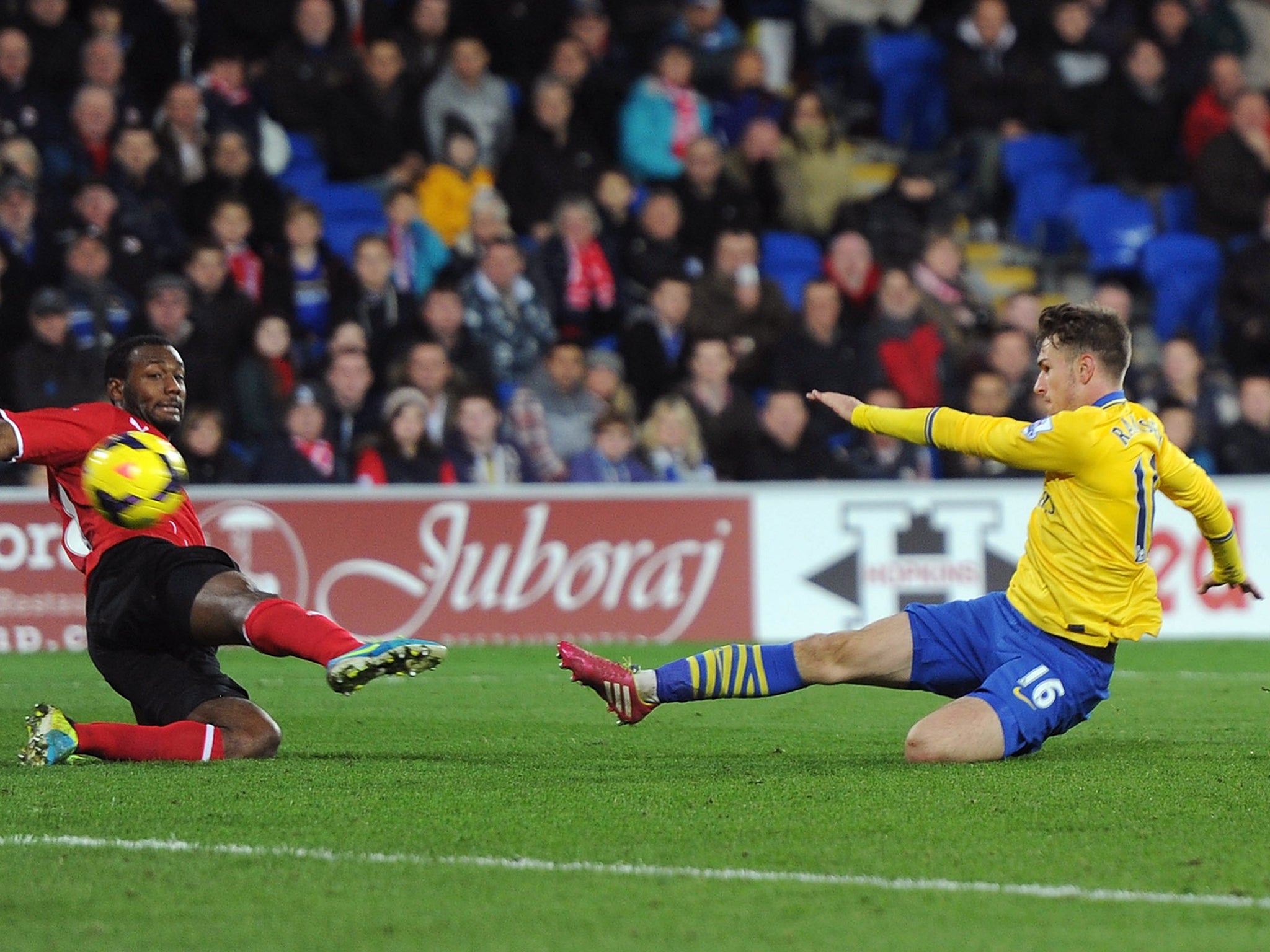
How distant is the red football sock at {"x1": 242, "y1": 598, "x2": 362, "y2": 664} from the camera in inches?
243

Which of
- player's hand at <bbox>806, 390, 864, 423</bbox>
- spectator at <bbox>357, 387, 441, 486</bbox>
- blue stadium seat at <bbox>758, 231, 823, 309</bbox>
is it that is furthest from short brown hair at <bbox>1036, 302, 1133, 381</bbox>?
blue stadium seat at <bbox>758, 231, 823, 309</bbox>

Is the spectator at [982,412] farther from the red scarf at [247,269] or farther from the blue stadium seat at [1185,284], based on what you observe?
the red scarf at [247,269]

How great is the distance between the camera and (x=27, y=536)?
11547mm

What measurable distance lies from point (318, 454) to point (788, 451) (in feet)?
10.6

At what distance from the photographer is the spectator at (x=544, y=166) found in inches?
610

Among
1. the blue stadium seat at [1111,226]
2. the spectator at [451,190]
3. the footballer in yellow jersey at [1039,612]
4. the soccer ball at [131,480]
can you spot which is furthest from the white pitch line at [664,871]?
the blue stadium seat at [1111,226]

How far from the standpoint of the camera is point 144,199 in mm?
13750

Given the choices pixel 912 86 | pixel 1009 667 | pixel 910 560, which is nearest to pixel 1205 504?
pixel 1009 667

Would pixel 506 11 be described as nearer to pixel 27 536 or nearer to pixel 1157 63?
pixel 1157 63

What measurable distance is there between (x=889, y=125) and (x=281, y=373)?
7.32m

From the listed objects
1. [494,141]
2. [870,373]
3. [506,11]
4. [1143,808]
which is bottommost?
[1143,808]

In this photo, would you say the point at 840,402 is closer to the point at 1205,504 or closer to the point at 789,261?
the point at 1205,504

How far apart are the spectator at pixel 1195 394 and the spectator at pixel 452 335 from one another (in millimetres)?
5021

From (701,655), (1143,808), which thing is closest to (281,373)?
(701,655)
